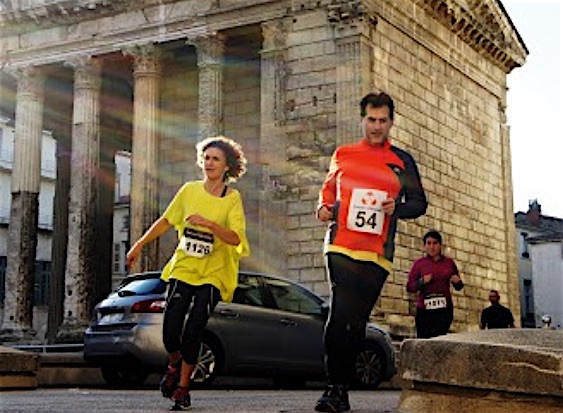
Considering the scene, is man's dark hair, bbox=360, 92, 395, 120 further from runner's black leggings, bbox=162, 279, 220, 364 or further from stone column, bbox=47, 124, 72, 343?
stone column, bbox=47, 124, 72, 343

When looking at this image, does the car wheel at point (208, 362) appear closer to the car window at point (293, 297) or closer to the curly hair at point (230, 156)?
the car window at point (293, 297)

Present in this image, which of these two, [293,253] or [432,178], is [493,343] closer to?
[293,253]

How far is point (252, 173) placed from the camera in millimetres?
23609

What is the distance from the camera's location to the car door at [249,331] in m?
11.2

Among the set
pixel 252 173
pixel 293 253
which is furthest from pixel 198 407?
pixel 252 173

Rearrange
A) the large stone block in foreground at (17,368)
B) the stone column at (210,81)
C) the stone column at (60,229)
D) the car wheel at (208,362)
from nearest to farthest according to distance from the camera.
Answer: the large stone block in foreground at (17,368)
the car wheel at (208,362)
the stone column at (210,81)
the stone column at (60,229)

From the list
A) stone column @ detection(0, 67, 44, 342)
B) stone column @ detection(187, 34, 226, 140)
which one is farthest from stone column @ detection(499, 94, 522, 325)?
stone column @ detection(0, 67, 44, 342)

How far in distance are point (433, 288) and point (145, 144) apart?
1392cm

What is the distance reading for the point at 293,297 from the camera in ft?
39.7

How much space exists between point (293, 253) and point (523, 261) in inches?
1472

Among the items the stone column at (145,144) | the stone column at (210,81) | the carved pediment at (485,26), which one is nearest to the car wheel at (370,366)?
the stone column at (210,81)

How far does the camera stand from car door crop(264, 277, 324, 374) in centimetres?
1168

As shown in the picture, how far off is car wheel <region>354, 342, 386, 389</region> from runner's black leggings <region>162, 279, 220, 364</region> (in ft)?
19.4

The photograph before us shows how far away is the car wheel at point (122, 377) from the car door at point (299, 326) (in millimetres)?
1906
